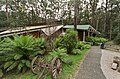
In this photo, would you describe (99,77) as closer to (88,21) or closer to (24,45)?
(24,45)

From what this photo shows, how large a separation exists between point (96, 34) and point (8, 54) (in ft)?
84.1

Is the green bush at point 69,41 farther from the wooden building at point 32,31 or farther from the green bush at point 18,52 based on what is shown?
the green bush at point 18,52

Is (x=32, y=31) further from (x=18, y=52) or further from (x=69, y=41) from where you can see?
(x=18, y=52)

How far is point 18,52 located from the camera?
288 inches

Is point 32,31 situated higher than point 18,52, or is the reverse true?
point 32,31

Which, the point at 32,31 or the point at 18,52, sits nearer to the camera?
the point at 18,52

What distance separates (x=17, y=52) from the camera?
7.33m

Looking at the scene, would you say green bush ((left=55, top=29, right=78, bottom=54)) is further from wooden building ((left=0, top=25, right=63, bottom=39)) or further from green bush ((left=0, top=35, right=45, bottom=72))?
green bush ((left=0, top=35, right=45, bottom=72))

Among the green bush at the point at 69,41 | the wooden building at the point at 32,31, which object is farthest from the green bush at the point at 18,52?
the green bush at the point at 69,41

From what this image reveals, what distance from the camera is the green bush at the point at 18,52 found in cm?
698

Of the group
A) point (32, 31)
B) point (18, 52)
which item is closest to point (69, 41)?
point (18, 52)

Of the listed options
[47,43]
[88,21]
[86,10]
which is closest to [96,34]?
[88,21]

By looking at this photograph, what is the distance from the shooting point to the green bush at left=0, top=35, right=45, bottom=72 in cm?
698

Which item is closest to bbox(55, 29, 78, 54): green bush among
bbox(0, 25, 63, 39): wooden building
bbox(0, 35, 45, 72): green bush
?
bbox(0, 25, 63, 39): wooden building
